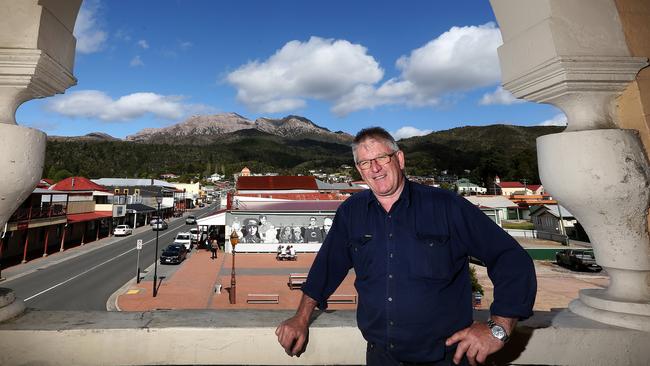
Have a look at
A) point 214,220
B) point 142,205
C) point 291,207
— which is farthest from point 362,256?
point 142,205

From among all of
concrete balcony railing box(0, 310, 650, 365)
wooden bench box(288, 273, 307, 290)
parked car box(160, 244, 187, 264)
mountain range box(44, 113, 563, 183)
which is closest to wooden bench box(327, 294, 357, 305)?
wooden bench box(288, 273, 307, 290)

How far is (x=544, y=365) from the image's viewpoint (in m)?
1.51

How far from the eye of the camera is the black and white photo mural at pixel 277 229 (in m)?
23.6

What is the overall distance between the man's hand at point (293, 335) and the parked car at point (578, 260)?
23.3 metres

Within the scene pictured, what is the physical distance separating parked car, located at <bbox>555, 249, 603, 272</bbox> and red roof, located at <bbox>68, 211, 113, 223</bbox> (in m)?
35.6

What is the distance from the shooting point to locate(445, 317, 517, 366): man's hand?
1156 millimetres

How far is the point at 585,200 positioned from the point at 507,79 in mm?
906

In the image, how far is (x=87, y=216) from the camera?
2762 cm

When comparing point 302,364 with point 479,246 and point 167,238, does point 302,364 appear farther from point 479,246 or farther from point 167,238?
point 167,238

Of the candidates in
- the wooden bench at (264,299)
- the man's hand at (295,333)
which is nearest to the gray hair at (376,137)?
the man's hand at (295,333)

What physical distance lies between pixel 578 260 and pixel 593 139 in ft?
76.5

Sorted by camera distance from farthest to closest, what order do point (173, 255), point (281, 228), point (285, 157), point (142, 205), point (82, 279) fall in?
point (285, 157), point (142, 205), point (281, 228), point (173, 255), point (82, 279)

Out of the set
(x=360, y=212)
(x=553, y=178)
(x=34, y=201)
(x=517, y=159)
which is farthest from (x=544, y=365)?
(x=517, y=159)

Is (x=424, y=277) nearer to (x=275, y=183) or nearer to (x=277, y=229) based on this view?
(x=277, y=229)
